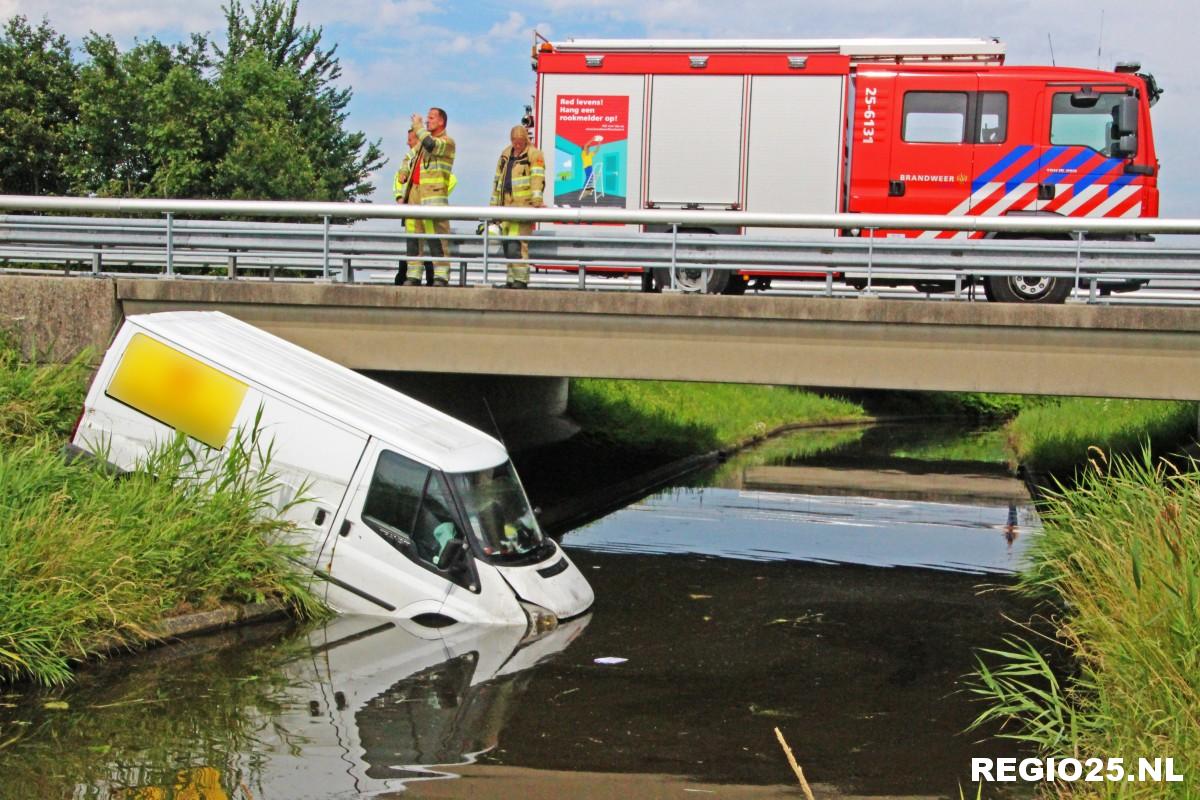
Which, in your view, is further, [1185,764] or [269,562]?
[269,562]

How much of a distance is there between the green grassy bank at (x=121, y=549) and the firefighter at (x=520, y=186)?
4195 millimetres

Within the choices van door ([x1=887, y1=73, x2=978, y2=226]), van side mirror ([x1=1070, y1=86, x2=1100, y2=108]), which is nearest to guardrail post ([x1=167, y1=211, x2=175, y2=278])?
van door ([x1=887, y1=73, x2=978, y2=226])

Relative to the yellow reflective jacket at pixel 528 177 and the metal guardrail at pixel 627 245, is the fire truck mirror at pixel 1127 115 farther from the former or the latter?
the yellow reflective jacket at pixel 528 177

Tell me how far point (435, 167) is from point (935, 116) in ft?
20.3

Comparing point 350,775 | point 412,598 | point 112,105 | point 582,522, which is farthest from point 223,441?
point 112,105

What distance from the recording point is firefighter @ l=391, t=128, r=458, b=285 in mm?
16125

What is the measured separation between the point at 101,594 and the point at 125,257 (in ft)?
22.5

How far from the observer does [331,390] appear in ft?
43.7

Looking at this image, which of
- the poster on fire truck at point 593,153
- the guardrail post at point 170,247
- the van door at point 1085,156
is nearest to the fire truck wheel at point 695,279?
the poster on fire truck at point 593,153

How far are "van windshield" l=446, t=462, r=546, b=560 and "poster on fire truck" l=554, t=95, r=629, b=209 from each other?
6010 millimetres

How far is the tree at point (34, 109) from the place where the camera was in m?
45.4

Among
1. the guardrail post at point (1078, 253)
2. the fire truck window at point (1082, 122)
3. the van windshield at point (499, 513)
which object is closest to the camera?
the van windshield at point (499, 513)

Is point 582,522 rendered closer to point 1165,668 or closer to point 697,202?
point 697,202

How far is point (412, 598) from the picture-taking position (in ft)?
40.0
